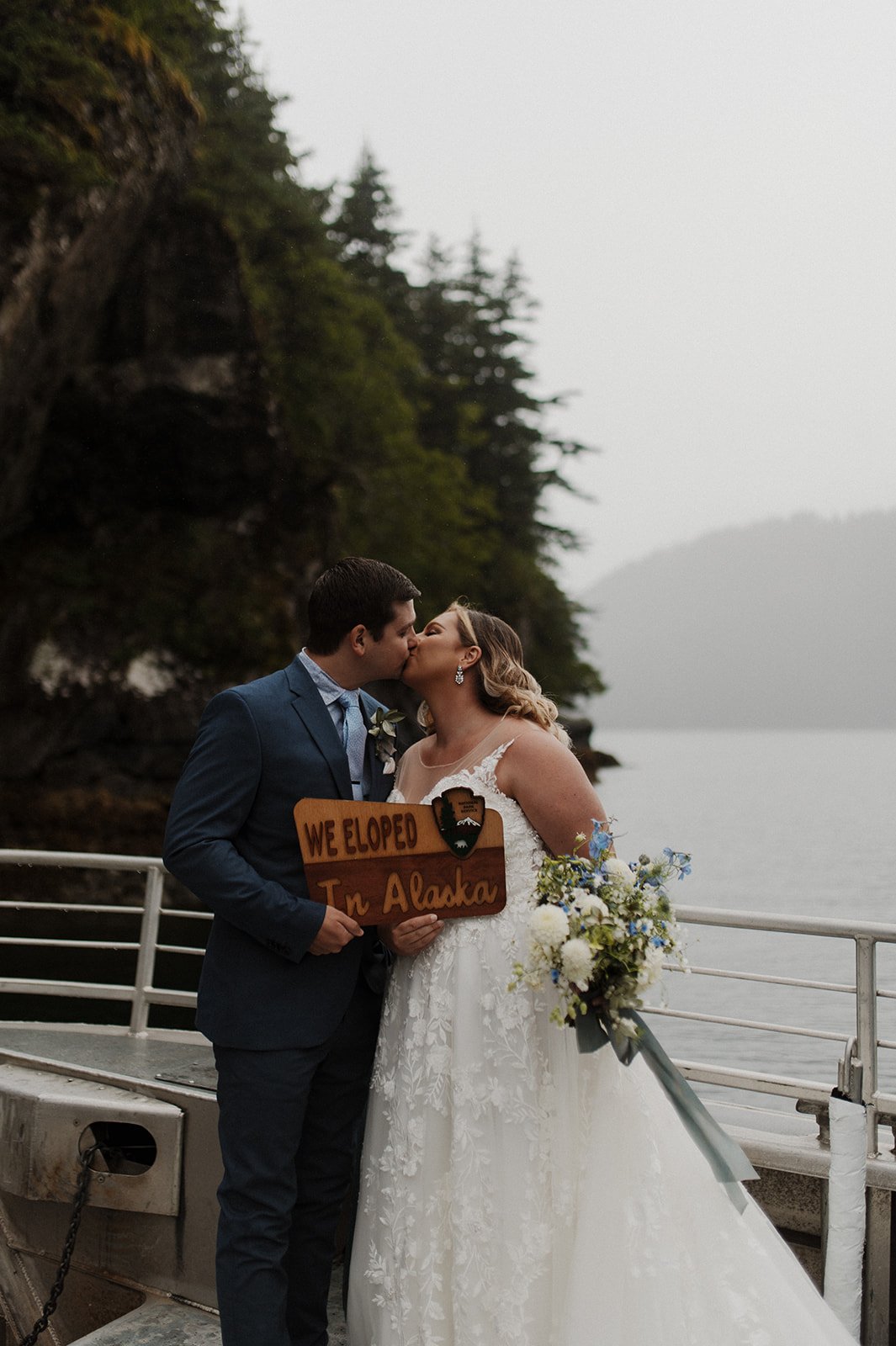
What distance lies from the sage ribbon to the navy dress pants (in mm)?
716

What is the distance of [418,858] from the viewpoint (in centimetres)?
328

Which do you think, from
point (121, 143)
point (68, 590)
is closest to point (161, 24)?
point (121, 143)

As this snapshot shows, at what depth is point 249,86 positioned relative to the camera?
1538 inches

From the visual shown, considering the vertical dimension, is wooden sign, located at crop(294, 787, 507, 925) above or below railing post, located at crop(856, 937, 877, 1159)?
above

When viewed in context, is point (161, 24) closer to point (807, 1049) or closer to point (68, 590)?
point (68, 590)

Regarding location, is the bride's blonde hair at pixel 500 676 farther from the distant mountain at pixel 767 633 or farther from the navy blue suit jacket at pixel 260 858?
the distant mountain at pixel 767 633

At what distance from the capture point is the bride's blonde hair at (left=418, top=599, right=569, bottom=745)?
352cm

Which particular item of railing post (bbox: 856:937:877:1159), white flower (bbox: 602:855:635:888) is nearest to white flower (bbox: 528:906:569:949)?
white flower (bbox: 602:855:635:888)

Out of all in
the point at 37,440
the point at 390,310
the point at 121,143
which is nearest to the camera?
the point at 121,143

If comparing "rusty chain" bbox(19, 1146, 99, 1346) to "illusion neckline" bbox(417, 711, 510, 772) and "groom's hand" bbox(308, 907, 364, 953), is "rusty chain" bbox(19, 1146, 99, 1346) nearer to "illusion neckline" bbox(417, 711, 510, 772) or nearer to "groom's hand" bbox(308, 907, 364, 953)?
"groom's hand" bbox(308, 907, 364, 953)

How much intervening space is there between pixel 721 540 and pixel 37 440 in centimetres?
17916

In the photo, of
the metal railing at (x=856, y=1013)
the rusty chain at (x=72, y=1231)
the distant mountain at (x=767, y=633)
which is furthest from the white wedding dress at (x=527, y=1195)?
the distant mountain at (x=767, y=633)

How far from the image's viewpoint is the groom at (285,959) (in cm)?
314

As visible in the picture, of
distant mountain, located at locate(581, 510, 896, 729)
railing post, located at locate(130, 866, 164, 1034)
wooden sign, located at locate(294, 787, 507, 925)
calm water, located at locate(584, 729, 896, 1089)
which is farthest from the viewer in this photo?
distant mountain, located at locate(581, 510, 896, 729)
